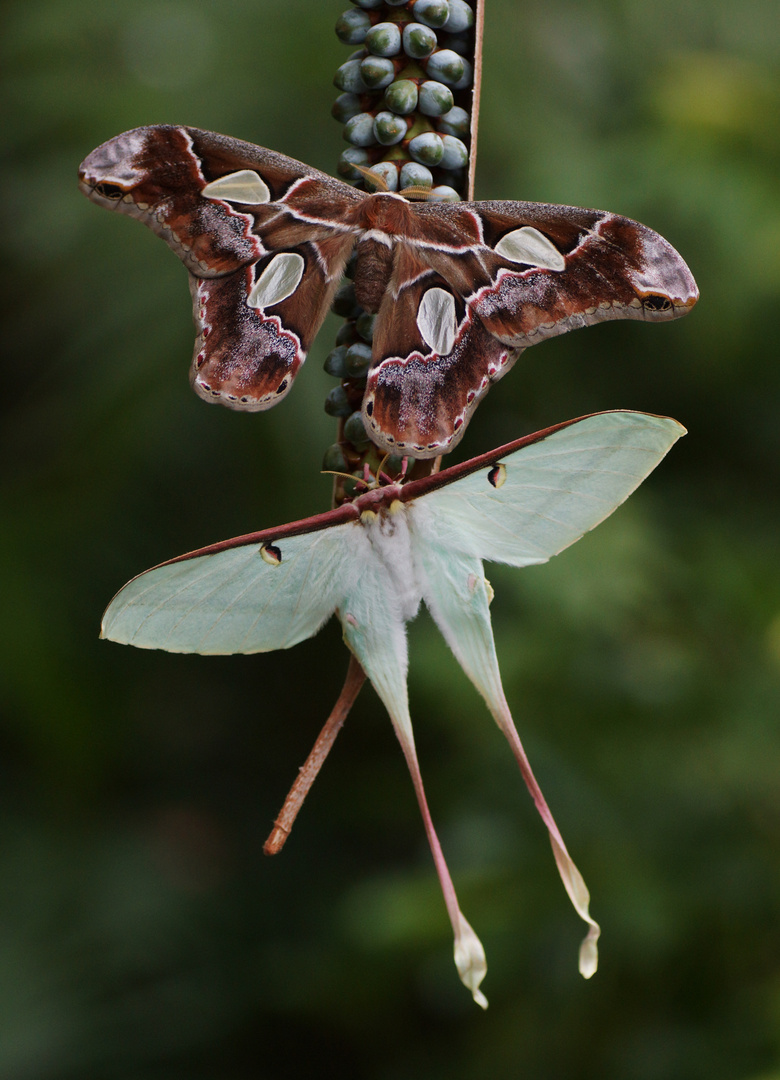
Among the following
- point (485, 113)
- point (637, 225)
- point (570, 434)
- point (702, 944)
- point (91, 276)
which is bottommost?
point (702, 944)

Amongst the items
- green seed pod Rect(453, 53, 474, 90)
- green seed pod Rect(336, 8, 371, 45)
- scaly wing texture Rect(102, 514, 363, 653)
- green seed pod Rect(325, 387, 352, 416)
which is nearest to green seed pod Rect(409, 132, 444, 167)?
green seed pod Rect(453, 53, 474, 90)

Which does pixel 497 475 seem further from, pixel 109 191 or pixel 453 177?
pixel 109 191

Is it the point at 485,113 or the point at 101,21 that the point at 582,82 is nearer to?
the point at 485,113

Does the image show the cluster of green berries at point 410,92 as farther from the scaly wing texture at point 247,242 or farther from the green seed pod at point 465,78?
the scaly wing texture at point 247,242

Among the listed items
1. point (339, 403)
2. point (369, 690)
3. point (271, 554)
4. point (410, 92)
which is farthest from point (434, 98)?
point (369, 690)

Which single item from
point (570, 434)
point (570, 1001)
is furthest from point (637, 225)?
point (570, 1001)

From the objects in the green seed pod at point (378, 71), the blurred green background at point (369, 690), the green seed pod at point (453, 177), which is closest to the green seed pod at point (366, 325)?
the green seed pod at point (453, 177)
